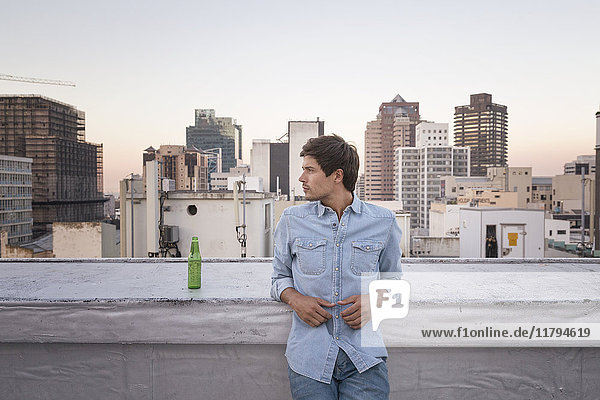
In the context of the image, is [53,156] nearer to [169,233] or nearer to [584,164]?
[169,233]

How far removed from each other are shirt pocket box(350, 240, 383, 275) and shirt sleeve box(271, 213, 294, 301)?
224 millimetres

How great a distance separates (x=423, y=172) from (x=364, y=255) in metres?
89.9

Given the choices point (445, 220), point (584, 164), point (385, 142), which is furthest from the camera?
point (385, 142)

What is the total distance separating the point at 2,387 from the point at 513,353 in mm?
2109

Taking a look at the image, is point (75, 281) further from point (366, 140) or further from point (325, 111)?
point (366, 140)

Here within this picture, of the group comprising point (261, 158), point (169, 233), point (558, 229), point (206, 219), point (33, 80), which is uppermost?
point (33, 80)

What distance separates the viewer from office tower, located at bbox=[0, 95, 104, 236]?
5981cm

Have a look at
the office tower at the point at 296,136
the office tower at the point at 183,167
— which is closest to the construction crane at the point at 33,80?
the office tower at the point at 183,167

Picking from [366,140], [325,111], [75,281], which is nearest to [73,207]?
[325,111]

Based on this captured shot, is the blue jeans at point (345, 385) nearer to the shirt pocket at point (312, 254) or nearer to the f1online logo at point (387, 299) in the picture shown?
the f1online logo at point (387, 299)

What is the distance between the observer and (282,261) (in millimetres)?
1647

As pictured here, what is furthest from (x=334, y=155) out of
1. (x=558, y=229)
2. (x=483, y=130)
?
(x=483, y=130)

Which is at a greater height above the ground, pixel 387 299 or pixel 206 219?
pixel 387 299

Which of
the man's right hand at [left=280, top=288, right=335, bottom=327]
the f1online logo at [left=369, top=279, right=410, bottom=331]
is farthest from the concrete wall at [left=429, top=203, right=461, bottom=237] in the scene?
the man's right hand at [left=280, top=288, right=335, bottom=327]
